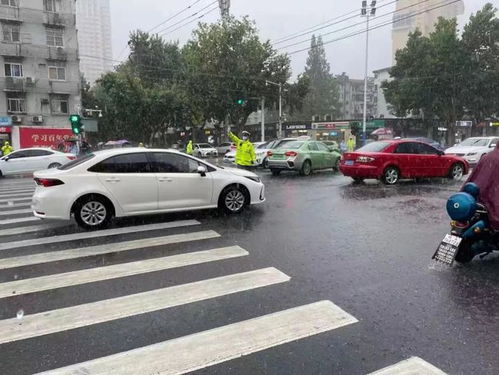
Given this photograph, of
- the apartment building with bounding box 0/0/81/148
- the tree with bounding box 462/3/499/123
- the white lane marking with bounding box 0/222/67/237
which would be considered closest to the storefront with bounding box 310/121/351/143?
the tree with bounding box 462/3/499/123

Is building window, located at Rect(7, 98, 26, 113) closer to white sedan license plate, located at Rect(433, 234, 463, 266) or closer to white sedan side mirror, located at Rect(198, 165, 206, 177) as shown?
white sedan side mirror, located at Rect(198, 165, 206, 177)

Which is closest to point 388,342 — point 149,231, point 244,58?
point 149,231

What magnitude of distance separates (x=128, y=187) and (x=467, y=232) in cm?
556

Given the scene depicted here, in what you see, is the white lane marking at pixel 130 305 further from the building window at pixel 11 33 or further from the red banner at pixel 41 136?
the building window at pixel 11 33

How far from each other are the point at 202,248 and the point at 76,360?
126 inches

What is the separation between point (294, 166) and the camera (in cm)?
1705

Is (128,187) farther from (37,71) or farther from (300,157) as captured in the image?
(37,71)

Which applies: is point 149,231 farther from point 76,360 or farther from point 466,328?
point 466,328

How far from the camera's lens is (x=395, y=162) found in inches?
542

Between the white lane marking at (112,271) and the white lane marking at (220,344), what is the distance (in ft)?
6.27

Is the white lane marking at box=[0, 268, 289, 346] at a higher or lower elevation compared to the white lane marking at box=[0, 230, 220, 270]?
higher

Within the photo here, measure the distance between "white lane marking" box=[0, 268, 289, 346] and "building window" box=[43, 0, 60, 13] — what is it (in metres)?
43.1

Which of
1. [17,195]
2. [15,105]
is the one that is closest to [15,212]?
[17,195]

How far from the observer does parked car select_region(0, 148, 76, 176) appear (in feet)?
66.5
